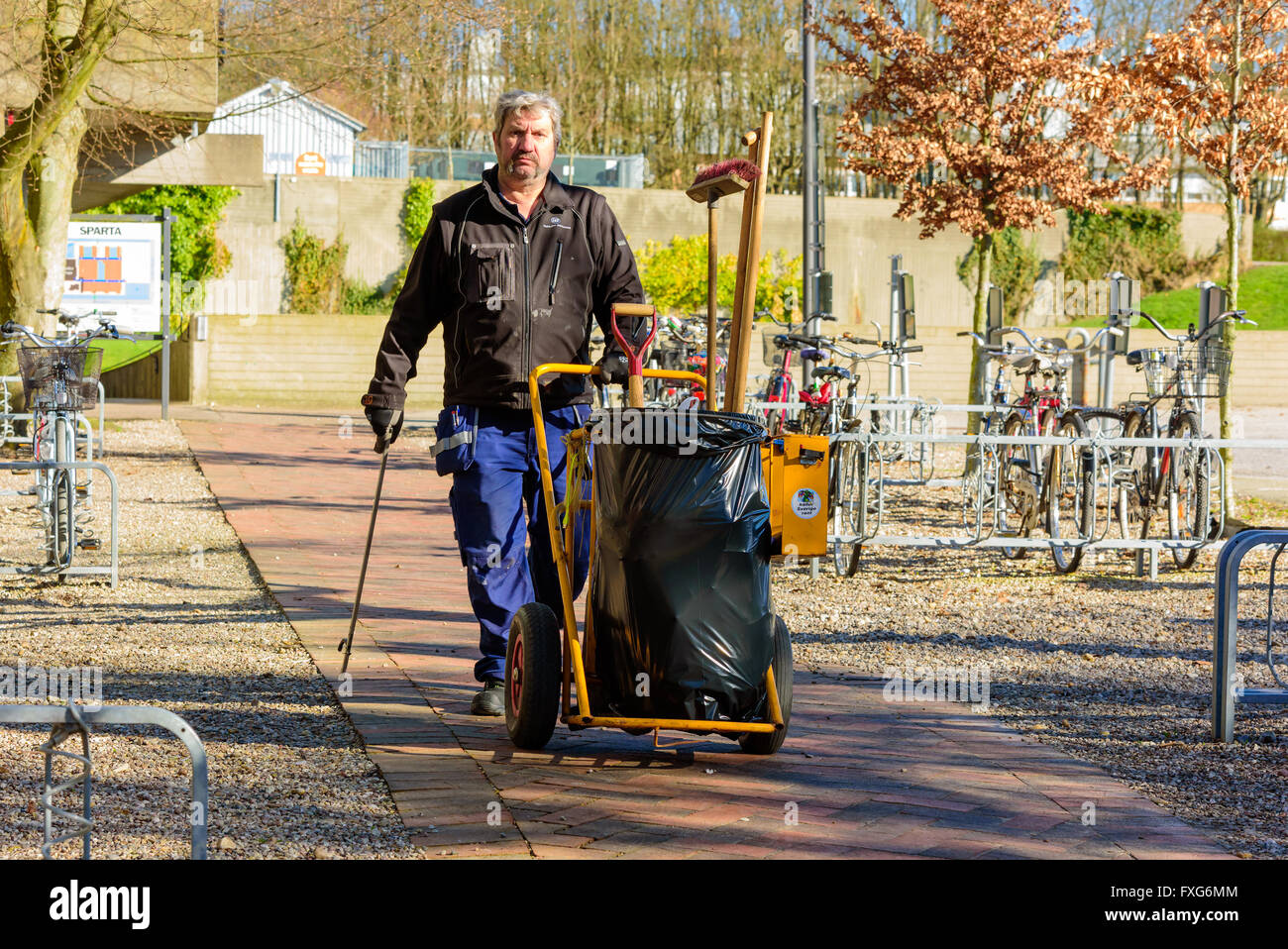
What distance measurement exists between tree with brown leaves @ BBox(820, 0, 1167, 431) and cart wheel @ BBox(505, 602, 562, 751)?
10.0m

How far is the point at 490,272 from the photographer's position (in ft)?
16.1

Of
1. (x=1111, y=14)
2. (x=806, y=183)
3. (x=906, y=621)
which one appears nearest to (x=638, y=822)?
(x=906, y=621)

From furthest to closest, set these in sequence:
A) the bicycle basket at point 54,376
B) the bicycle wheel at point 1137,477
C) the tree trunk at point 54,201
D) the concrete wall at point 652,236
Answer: the concrete wall at point 652,236, the tree trunk at point 54,201, the bicycle wheel at point 1137,477, the bicycle basket at point 54,376

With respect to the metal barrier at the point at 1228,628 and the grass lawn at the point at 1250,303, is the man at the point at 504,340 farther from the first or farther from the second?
the grass lawn at the point at 1250,303

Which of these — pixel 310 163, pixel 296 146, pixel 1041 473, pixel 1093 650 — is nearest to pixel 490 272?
pixel 1093 650

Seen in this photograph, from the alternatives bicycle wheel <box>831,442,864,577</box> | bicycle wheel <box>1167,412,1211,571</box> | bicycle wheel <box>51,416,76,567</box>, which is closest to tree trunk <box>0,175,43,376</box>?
bicycle wheel <box>51,416,76,567</box>

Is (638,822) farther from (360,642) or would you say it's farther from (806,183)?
(806,183)

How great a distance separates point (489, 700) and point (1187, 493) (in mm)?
5389

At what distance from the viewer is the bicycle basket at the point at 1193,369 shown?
359 inches

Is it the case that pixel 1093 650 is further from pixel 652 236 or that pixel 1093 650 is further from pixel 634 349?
pixel 652 236

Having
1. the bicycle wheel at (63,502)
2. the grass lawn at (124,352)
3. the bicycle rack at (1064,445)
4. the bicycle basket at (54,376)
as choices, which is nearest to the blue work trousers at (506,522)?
the bicycle rack at (1064,445)

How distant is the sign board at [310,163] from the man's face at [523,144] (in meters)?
37.3

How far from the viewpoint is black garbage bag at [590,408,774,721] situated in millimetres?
4160
